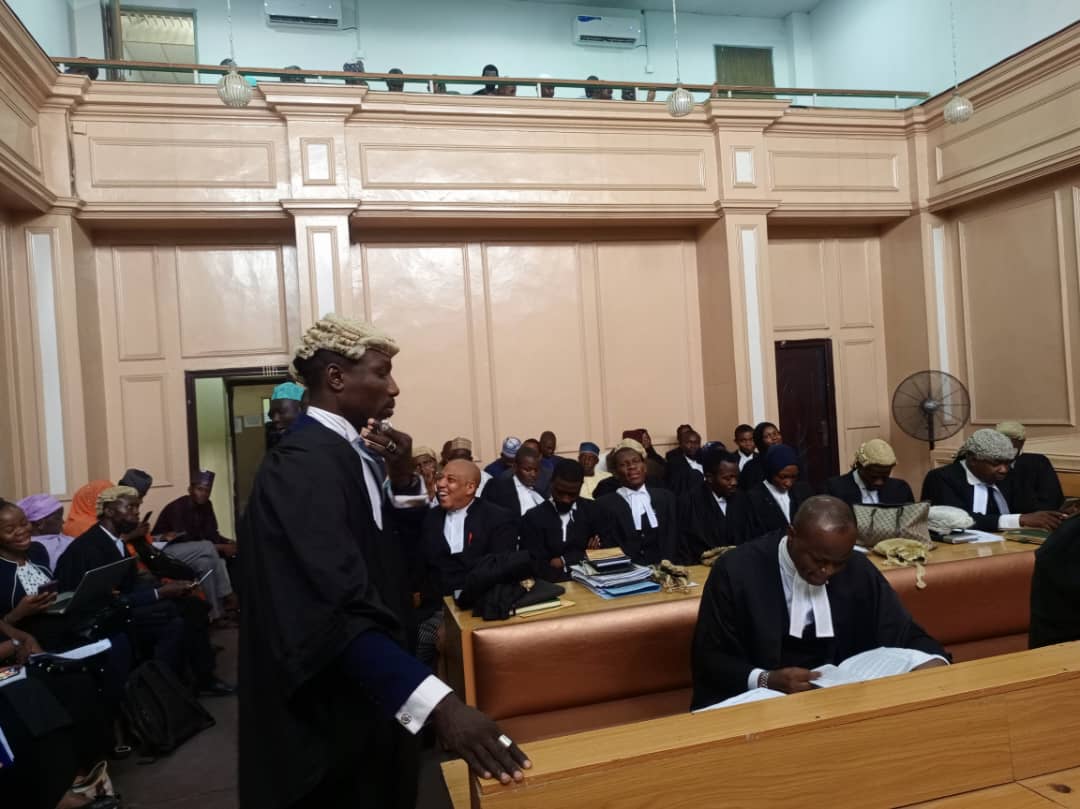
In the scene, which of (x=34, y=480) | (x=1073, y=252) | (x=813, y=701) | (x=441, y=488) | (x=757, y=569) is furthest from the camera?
(x=1073, y=252)

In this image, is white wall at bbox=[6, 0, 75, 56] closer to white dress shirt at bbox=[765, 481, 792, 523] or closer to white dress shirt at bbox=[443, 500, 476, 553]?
white dress shirt at bbox=[443, 500, 476, 553]

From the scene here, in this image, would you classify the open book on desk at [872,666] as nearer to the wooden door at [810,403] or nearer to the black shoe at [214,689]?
the black shoe at [214,689]

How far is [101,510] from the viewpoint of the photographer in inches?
173

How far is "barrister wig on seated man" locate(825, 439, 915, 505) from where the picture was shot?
4.70 m

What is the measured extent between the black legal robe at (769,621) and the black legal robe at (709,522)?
2.16m

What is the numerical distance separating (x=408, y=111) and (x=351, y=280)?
1809 millimetres

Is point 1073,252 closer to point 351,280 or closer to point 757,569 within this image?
point 757,569

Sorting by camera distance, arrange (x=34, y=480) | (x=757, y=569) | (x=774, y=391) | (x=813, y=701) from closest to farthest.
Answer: (x=813, y=701)
(x=757, y=569)
(x=34, y=480)
(x=774, y=391)

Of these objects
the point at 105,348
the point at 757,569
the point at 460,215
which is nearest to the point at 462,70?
the point at 460,215

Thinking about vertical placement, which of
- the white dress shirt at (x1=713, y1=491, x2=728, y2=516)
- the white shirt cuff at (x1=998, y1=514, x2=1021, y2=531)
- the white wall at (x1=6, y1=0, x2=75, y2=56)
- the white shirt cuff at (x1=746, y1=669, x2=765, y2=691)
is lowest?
the white shirt cuff at (x1=746, y1=669, x2=765, y2=691)

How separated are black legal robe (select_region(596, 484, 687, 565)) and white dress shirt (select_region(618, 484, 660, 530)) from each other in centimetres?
2

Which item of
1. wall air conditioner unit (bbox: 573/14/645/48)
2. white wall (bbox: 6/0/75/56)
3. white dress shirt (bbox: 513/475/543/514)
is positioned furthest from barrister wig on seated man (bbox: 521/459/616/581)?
wall air conditioner unit (bbox: 573/14/645/48)

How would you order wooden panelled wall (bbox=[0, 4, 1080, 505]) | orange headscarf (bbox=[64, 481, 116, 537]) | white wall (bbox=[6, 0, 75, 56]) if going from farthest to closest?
wooden panelled wall (bbox=[0, 4, 1080, 505]) → white wall (bbox=[6, 0, 75, 56]) → orange headscarf (bbox=[64, 481, 116, 537])

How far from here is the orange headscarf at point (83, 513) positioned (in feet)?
17.5
